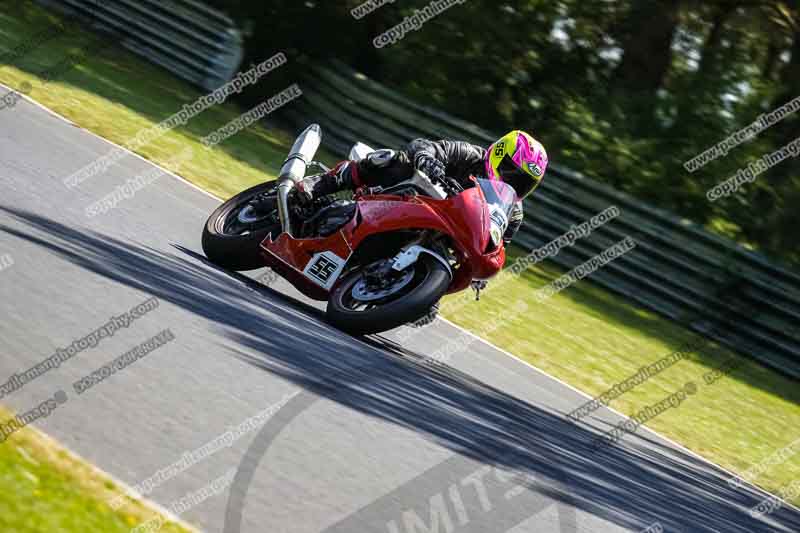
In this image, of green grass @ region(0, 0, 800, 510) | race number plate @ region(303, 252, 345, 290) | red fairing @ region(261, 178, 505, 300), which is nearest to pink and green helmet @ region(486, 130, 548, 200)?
red fairing @ region(261, 178, 505, 300)

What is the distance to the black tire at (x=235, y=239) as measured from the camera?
902 cm

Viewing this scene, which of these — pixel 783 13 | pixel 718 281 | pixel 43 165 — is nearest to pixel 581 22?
pixel 783 13

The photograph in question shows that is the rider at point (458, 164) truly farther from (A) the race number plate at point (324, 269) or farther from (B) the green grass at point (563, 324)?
(B) the green grass at point (563, 324)

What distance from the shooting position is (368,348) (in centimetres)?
827

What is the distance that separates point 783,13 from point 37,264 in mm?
15092

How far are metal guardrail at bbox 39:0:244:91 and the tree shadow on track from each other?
1074 centimetres

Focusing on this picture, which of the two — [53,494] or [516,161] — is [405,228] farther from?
[53,494]

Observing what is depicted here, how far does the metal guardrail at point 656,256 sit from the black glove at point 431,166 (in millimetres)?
7601

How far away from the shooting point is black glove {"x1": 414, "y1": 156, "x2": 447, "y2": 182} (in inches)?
334

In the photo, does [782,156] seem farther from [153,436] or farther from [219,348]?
[153,436]

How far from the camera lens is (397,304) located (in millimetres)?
7965

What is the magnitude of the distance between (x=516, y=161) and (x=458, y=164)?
39cm

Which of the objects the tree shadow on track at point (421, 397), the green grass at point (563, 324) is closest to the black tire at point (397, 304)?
the tree shadow on track at point (421, 397)

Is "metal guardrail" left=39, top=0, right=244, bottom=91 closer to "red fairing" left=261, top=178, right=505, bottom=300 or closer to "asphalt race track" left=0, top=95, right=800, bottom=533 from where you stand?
"asphalt race track" left=0, top=95, right=800, bottom=533
